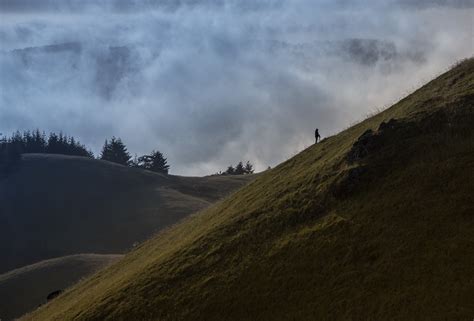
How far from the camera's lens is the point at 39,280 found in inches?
3666

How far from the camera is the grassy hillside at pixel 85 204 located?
130000 millimetres

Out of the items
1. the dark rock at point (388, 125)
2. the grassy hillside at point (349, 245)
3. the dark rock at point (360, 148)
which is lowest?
the grassy hillside at point (349, 245)

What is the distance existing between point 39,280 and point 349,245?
230 feet

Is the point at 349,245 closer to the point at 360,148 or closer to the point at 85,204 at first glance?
the point at 360,148

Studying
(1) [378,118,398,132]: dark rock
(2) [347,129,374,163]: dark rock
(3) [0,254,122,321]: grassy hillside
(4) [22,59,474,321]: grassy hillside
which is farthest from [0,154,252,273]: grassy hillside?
(1) [378,118,398,132]: dark rock

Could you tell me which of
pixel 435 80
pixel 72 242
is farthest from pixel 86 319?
pixel 72 242

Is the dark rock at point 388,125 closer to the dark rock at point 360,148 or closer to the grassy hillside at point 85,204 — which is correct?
the dark rock at point 360,148

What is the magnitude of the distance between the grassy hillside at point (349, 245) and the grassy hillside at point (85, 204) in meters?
82.4

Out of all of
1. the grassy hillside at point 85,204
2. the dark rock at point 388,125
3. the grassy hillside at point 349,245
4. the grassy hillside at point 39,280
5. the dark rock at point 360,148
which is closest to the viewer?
the grassy hillside at point 349,245

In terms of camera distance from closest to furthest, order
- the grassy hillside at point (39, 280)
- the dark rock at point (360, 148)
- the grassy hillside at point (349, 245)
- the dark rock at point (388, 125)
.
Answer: the grassy hillside at point (349, 245), the dark rock at point (360, 148), the dark rock at point (388, 125), the grassy hillside at point (39, 280)

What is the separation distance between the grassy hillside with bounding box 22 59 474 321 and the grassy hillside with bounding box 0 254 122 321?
46.5 meters

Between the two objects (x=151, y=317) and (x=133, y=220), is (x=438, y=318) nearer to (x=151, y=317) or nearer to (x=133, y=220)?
(x=151, y=317)

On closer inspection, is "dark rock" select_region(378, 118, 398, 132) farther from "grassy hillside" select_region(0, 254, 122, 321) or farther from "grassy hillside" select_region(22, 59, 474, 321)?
"grassy hillside" select_region(0, 254, 122, 321)

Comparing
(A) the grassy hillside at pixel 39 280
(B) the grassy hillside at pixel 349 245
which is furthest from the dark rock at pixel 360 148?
(A) the grassy hillside at pixel 39 280
